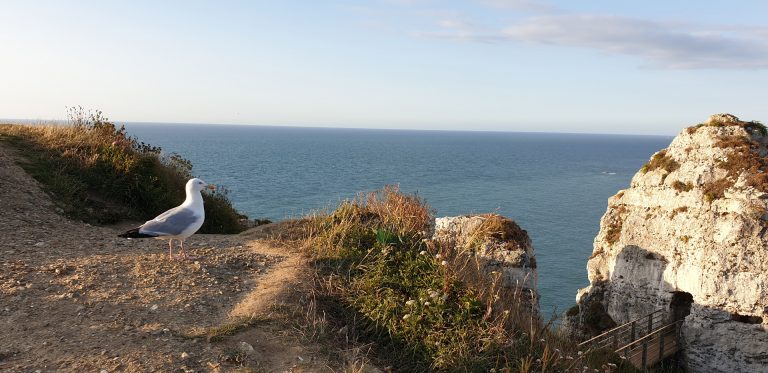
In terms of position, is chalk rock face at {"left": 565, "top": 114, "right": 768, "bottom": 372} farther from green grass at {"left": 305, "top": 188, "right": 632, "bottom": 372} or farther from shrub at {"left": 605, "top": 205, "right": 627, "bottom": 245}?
green grass at {"left": 305, "top": 188, "right": 632, "bottom": 372}

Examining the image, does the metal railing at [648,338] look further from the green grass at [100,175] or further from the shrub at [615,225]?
the green grass at [100,175]

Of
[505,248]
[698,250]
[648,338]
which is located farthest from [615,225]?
[505,248]

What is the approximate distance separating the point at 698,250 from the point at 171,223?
14810 mm

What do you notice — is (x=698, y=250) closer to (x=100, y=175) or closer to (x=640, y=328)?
(x=640, y=328)

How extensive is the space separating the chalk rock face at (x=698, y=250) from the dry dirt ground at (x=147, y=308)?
12330mm

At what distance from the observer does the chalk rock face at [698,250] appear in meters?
14.9

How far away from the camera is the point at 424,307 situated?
26.6 ft

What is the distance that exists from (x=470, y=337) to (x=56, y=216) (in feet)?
37.3

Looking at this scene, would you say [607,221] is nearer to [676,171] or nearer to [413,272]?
[676,171]

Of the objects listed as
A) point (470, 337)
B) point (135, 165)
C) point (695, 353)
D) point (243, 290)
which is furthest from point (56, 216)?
point (695, 353)

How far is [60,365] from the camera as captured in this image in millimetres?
6219

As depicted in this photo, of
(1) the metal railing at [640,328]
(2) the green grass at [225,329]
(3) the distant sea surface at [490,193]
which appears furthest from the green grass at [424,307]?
(3) the distant sea surface at [490,193]

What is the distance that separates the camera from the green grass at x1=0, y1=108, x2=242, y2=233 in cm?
1480

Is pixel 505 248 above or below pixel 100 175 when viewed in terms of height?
below
